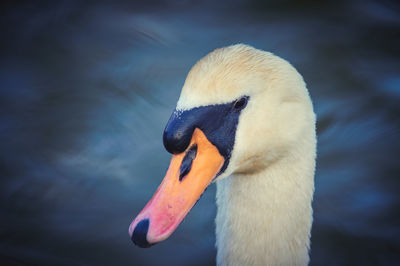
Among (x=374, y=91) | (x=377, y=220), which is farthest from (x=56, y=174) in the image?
(x=374, y=91)

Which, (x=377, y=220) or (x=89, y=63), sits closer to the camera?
(x=377, y=220)

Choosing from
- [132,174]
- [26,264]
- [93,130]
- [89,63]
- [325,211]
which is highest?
[89,63]

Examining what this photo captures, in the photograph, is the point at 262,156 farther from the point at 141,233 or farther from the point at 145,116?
the point at 145,116

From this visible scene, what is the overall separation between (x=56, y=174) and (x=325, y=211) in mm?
2324

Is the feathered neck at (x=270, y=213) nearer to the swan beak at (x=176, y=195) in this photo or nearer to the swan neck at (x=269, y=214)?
the swan neck at (x=269, y=214)

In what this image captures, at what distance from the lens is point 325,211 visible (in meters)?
4.70

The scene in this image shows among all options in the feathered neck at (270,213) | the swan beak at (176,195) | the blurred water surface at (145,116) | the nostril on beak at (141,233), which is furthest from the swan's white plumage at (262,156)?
the blurred water surface at (145,116)

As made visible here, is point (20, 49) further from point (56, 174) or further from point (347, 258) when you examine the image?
point (347, 258)

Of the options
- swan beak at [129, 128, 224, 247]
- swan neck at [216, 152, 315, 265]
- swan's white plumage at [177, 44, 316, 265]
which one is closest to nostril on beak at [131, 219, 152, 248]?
swan beak at [129, 128, 224, 247]

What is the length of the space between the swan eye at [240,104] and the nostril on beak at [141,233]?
65 centimetres

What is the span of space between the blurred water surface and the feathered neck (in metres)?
1.26

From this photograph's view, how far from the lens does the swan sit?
255cm

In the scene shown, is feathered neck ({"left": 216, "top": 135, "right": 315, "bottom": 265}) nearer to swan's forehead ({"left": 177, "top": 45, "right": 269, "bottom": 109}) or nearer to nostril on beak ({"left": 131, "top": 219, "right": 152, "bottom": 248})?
swan's forehead ({"left": 177, "top": 45, "right": 269, "bottom": 109})

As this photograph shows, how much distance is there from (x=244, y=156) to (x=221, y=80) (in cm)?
39
